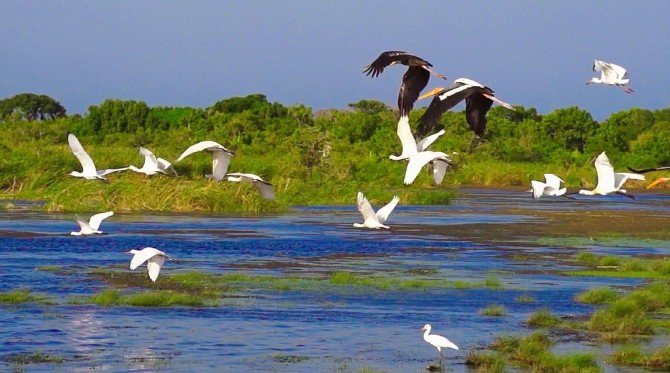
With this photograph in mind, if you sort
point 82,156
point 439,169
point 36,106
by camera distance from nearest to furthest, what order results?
point 439,169, point 82,156, point 36,106

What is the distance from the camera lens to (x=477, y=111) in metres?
11.6

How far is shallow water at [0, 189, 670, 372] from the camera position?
1451 cm

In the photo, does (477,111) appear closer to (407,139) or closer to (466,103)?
(466,103)

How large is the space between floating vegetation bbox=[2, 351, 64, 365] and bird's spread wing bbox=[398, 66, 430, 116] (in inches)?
191

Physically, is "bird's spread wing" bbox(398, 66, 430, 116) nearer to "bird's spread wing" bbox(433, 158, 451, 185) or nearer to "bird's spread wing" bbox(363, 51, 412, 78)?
"bird's spread wing" bbox(363, 51, 412, 78)

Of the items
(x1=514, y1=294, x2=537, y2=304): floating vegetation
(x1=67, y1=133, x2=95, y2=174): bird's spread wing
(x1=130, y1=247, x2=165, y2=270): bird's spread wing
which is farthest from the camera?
(x1=67, y1=133, x2=95, y2=174): bird's spread wing

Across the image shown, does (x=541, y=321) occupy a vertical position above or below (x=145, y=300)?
below

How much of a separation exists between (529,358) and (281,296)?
6145 mm

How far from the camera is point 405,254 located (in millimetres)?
27016

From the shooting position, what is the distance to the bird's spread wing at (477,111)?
11.5 meters

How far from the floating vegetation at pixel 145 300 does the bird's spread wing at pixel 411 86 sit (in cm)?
733

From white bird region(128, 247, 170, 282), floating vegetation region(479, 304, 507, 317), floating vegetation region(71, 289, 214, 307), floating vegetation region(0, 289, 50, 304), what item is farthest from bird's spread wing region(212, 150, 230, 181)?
floating vegetation region(479, 304, 507, 317)

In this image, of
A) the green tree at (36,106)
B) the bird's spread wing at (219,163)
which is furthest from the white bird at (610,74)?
the green tree at (36,106)

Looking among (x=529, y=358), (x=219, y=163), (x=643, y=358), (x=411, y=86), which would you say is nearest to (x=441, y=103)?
(x=411, y=86)
